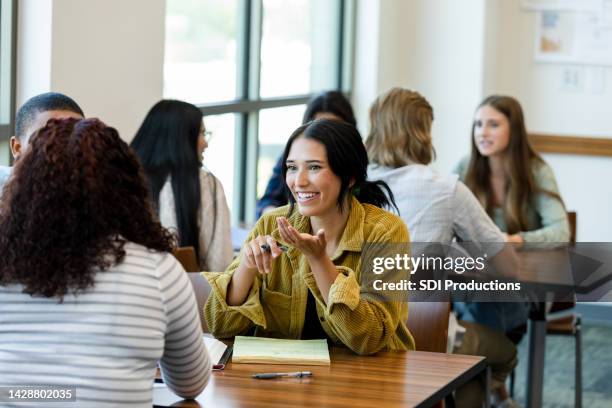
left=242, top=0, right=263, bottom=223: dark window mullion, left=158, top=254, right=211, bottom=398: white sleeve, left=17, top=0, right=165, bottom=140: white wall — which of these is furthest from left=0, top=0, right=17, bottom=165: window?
left=242, top=0, right=263, bottom=223: dark window mullion

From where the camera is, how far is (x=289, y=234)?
244cm

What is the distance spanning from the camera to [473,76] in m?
6.88

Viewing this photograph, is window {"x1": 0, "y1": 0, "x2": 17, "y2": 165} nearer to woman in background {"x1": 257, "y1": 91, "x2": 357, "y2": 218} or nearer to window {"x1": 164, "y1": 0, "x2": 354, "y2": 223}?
window {"x1": 164, "y1": 0, "x2": 354, "y2": 223}

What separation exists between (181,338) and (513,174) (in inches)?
123

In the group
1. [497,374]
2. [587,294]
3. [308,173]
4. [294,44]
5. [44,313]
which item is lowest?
[497,374]

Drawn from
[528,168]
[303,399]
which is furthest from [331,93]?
[303,399]

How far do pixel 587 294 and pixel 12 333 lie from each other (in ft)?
8.43

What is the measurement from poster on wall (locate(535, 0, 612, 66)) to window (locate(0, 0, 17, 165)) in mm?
4279

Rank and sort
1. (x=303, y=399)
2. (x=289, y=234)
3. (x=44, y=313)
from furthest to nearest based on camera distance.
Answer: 1. (x=289, y=234)
2. (x=303, y=399)
3. (x=44, y=313)

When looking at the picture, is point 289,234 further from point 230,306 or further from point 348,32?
point 348,32

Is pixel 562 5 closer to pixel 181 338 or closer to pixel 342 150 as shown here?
pixel 342 150

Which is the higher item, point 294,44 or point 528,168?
point 294,44

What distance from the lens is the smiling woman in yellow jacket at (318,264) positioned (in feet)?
8.25

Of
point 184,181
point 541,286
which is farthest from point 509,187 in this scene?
point 184,181
